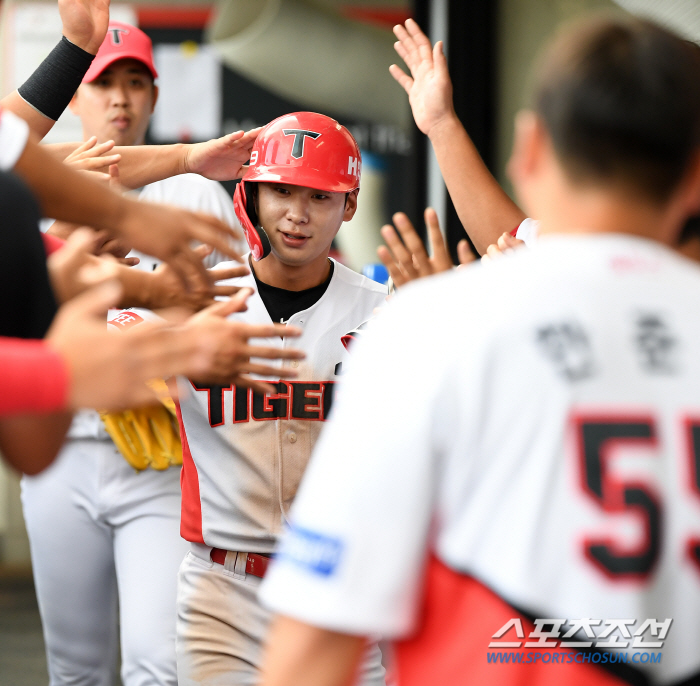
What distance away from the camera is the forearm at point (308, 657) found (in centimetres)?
92

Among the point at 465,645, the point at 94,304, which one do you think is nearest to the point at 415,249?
the point at 94,304

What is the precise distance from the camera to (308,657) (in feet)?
3.02

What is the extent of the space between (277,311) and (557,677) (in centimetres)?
174

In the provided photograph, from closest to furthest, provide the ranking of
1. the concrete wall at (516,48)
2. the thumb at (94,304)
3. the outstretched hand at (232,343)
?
the thumb at (94,304), the outstretched hand at (232,343), the concrete wall at (516,48)

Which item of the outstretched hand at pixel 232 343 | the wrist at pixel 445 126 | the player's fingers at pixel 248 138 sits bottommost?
the outstretched hand at pixel 232 343

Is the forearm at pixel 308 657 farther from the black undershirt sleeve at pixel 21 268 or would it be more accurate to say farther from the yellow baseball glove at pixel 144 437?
the yellow baseball glove at pixel 144 437

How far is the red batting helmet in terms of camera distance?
256 cm

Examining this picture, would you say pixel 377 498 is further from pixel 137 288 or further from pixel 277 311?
pixel 277 311

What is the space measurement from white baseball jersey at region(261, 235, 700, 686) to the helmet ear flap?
5.35ft

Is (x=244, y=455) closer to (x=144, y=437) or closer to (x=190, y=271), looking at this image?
(x=144, y=437)

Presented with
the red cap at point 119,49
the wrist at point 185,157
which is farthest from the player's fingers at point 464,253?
the red cap at point 119,49

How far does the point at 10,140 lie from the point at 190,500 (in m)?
1.26

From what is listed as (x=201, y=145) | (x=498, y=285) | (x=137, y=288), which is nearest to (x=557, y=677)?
(x=498, y=285)

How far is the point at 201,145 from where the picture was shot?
8.69ft
